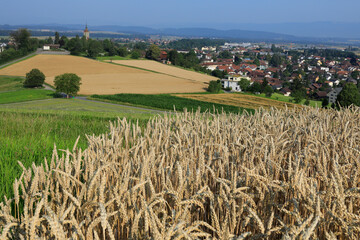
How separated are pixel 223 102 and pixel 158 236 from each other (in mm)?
45477

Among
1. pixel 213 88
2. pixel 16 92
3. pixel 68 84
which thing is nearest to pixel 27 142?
pixel 68 84

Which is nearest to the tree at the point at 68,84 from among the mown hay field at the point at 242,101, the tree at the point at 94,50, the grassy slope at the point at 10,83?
the grassy slope at the point at 10,83

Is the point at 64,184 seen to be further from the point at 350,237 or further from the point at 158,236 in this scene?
the point at 350,237

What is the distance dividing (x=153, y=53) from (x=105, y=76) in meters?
38.9

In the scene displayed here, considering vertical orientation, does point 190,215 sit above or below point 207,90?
above

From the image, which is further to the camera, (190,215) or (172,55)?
(172,55)

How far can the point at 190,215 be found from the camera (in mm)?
2521

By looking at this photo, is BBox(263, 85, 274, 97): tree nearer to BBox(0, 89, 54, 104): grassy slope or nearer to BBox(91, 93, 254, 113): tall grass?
BBox(91, 93, 254, 113): tall grass

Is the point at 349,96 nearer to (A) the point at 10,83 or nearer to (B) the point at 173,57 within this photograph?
(B) the point at 173,57

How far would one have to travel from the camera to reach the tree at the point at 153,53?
10181cm

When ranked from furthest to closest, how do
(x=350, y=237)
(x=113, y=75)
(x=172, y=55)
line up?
(x=172, y=55) → (x=113, y=75) → (x=350, y=237)

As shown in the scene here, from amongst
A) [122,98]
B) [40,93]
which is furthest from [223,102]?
[40,93]

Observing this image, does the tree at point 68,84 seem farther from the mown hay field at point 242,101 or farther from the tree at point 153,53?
the tree at point 153,53

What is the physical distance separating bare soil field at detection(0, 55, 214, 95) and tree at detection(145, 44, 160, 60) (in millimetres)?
25763
